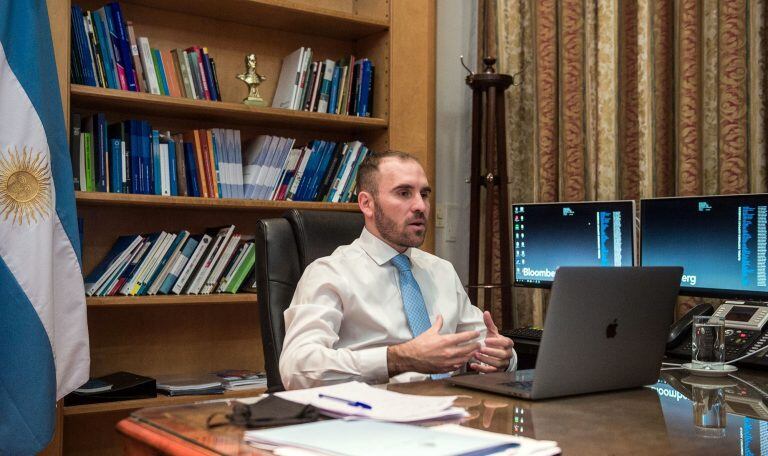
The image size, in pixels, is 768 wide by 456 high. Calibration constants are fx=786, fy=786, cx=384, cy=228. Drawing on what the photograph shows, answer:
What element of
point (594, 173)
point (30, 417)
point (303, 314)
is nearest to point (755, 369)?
point (303, 314)

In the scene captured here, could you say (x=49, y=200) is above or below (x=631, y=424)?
above

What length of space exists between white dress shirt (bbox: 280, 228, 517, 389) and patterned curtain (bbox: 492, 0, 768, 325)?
989mm

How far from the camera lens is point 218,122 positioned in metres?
3.26

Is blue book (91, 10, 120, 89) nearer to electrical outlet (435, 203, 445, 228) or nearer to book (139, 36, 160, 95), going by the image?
book (139, 36, 160, 95)

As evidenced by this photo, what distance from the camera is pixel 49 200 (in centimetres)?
239

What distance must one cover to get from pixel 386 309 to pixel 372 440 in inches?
42.8

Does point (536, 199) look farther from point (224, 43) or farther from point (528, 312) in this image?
point (224, 43)

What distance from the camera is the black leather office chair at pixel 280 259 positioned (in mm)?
1879

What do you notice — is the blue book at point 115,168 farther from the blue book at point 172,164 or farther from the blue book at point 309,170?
the blue book at point 309,170

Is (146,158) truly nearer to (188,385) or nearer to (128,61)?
(128,61)

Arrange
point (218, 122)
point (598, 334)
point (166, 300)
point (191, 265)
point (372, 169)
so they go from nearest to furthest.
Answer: point (598, 334) → point (372, 169) → point (166, 300) → point (191, 265) → point (218, 122)

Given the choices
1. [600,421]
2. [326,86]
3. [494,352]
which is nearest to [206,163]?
[326,86]

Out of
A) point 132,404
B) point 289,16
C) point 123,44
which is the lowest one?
point 132,404

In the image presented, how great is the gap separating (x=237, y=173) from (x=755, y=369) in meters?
2.00
